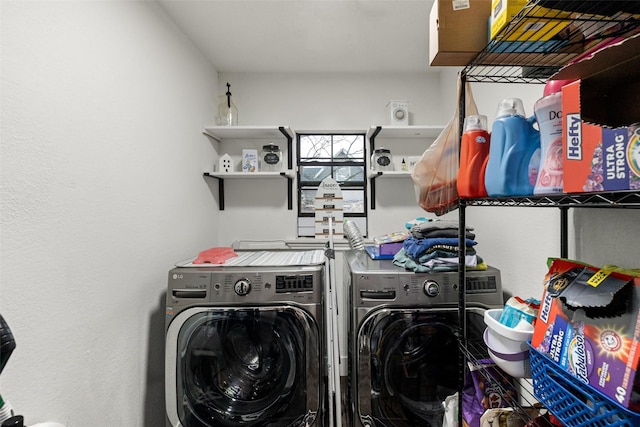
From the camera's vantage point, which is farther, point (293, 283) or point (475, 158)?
point (293, 283)

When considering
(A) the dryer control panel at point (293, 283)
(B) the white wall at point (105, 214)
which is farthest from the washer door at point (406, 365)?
(B) the white wall at point (105, 214)

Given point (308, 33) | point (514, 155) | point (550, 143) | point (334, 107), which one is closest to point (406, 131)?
point (334, 107)

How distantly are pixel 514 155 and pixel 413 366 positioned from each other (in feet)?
3.41

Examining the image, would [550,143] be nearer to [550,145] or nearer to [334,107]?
[550,145]

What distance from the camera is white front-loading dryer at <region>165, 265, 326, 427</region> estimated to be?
1.31m

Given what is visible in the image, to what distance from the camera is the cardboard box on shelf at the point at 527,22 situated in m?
0.69

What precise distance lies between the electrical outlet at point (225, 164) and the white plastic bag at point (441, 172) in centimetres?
150

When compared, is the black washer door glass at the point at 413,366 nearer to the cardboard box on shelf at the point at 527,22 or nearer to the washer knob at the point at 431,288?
the washer knob at the point at 431,288

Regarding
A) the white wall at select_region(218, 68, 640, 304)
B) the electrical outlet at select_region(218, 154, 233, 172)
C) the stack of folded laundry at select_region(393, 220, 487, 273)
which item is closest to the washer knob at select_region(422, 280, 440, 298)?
the stack of folded laundry at select_region(393, 220, 487, 273)

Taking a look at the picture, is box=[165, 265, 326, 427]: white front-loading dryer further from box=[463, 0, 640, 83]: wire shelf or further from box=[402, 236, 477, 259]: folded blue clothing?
box=[463, 0, 640, 83]: wire shelf

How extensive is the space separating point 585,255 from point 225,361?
5.18 feet

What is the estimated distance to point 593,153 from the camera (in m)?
0.52

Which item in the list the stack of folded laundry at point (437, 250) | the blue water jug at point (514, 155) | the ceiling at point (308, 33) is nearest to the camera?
the blue water jug at point (514, 155)

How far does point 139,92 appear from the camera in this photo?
1404 mm
